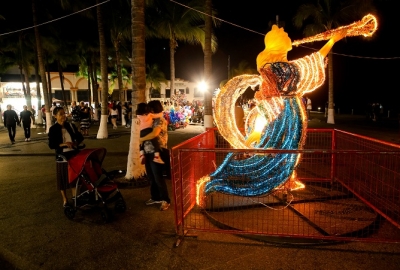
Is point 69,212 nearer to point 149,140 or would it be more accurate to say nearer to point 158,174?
point 158,174

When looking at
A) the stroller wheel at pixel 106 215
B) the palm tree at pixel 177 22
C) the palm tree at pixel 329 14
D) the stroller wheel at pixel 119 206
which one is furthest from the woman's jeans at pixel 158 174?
the palm tree at pixel 329 14

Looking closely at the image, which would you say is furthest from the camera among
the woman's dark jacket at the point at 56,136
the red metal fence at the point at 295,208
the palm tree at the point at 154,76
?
the palm tree at the point at 154,76

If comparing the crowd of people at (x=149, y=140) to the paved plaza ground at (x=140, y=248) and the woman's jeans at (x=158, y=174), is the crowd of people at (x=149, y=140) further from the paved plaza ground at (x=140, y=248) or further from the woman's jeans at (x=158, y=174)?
the paved plaza ground at (x=140, y=248)

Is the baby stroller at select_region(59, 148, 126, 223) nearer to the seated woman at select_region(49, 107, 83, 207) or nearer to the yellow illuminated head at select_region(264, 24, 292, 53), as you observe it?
the seated woman at select_region(49, 107, 83, 207)

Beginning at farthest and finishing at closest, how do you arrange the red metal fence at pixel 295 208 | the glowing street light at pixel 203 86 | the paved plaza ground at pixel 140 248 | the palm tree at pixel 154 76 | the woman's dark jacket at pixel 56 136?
the palm tree at pixel 154 76
the glowing street light at pixel 203 86
the woman's dark jacket at pixel 56 136
the red metal fence at pixel 295 208
the paved plaza ground at pixel 140 248

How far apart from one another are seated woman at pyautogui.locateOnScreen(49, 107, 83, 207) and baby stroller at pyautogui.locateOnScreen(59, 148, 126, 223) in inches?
7.8

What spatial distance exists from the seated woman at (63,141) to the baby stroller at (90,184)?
0.20 meters

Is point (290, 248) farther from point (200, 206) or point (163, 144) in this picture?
point (163, 144)

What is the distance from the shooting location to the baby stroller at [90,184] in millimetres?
5460

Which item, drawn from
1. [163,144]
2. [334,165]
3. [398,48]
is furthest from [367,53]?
[163,144]

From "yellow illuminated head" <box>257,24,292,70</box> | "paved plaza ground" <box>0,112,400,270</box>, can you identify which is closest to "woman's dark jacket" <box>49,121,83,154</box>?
"paved plaza ground" <box>0,112,400,270</box>

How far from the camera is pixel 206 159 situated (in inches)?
282

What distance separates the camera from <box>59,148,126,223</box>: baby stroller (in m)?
5.46

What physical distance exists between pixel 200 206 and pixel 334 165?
3.54 meters
